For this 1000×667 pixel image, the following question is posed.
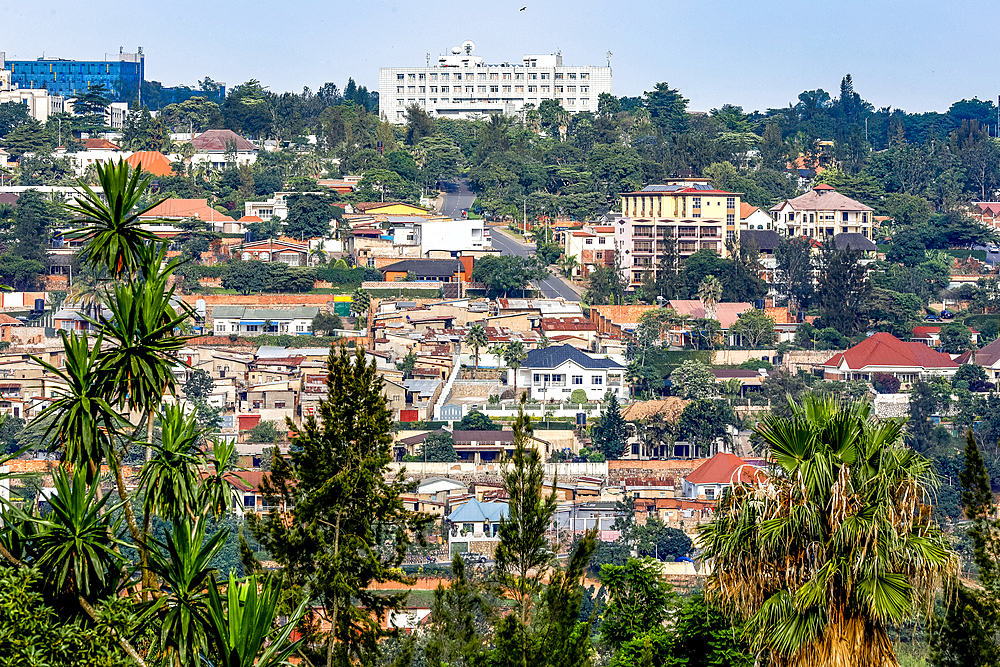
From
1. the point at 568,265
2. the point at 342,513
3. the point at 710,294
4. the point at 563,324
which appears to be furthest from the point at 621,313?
the point at 342,513

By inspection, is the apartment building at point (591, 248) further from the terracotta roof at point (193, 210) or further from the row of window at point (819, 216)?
the terracotta roof at point (193, 210)

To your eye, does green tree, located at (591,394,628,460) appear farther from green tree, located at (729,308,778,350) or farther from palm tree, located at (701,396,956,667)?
palm tree, located at (701,396,956,667)

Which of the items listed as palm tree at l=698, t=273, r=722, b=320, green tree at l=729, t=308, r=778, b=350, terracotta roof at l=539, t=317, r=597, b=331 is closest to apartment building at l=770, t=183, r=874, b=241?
palm tree at l=698, t=273, r=722, b=320

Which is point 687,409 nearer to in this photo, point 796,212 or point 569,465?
point 569,465

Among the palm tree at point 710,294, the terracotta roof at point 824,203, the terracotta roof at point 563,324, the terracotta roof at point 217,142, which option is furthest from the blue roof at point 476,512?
the terracotta roof at point 217,142

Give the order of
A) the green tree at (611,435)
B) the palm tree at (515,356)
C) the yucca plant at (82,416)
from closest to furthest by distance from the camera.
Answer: the yucca plant at (82,416)
the green tree at (611,435)
the palm tree at (515,356)

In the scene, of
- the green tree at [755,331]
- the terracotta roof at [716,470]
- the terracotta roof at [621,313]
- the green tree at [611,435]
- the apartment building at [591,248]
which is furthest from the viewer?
the apartment building at [591,248]
